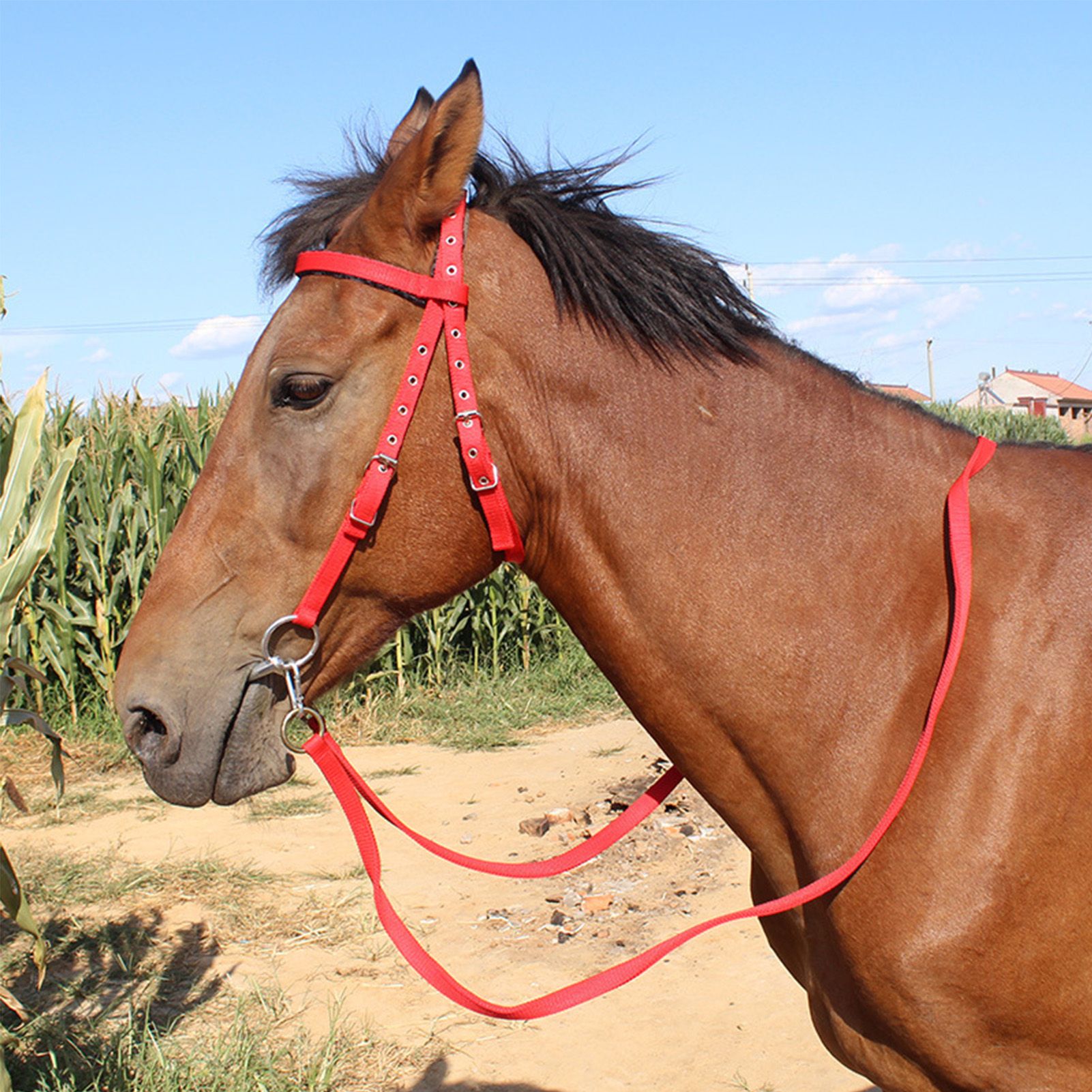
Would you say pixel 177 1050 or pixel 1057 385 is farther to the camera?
pixel 1057 385

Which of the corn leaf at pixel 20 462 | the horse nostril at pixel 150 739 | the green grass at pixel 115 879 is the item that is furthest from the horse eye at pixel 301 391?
the green grass at pixel 115 879

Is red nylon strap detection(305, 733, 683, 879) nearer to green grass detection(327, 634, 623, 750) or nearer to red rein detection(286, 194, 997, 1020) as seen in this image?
red rein detection(286, 194, 997, 1020)

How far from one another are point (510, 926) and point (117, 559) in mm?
4794

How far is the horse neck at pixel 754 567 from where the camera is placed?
6.36 ft

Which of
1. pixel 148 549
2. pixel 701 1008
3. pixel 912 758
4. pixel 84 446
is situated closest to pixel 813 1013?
pixel 912 758

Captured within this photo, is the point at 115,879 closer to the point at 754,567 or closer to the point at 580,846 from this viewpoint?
the point at 580,846

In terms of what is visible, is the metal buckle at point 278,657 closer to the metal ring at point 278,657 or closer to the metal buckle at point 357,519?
the metal ring at point 278,657

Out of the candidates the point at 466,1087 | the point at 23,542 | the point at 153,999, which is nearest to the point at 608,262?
the point at 23,542

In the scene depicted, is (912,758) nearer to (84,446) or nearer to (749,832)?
(749,832)

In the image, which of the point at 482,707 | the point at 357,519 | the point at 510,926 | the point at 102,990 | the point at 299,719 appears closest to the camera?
the point at 357,519

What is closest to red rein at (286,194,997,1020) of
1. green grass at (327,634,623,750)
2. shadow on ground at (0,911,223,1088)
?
shadow on ground at (0,911,223,1088)

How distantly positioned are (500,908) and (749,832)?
3365mm

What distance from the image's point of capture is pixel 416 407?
197cm

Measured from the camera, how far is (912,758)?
185 cm
